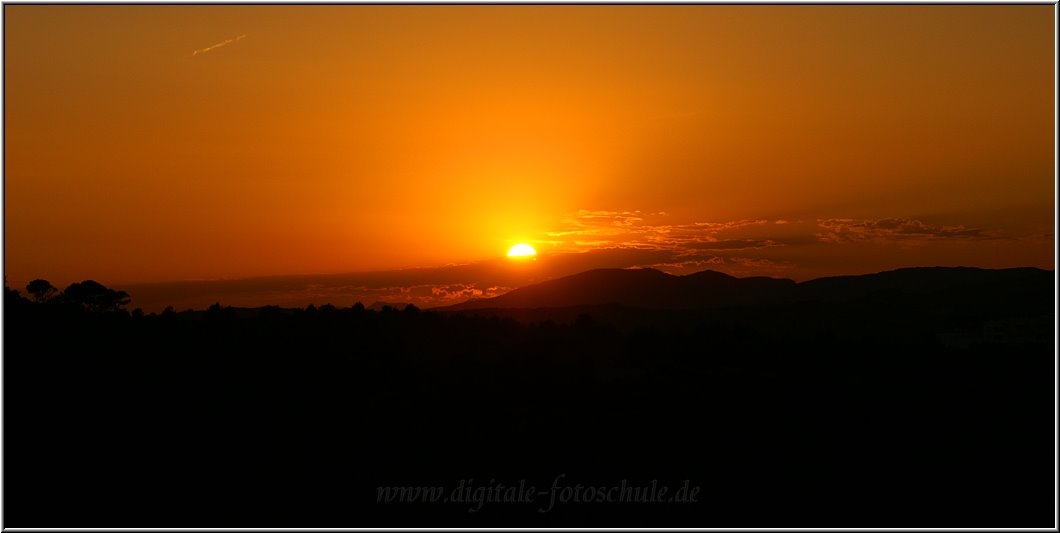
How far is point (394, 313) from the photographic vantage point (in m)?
69.5

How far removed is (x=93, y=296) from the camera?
8438 centimetres

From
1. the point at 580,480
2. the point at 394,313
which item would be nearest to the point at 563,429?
the point at 580,480

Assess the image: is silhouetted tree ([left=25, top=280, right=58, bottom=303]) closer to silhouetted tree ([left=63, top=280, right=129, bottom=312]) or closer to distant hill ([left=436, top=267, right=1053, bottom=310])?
silhouetted tree ([left=63, top=280, right=129, bottom=312])

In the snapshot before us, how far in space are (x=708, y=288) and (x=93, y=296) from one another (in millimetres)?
99610

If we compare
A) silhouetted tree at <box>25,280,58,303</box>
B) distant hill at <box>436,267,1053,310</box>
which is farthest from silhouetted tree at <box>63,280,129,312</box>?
distant hill at <box>436,267,1053,310</box>

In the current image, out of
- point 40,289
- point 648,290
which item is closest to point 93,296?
point 40,289

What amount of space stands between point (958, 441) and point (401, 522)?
82.9 feet

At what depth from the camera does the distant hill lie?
469ft

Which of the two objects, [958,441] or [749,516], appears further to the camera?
[958,441]

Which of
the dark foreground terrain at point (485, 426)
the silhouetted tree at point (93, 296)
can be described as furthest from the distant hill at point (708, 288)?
the dark foreground terrain at point (485, 426)

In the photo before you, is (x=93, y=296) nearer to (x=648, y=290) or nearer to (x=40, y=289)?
(x=40, y=289)

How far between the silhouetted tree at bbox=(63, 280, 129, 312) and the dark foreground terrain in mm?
21011

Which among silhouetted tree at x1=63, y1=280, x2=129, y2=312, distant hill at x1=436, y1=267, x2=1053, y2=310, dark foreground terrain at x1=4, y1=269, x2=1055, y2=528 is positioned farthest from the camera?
distant hill at x1=436, y1=267, x2=1053, y2=310

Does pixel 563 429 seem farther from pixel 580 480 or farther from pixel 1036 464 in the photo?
pixel 1036 464
